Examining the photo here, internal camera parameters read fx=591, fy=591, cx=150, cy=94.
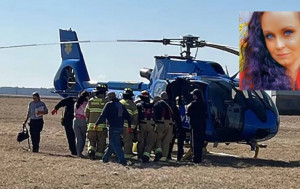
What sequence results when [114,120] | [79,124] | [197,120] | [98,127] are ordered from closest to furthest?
1. [114,120]
2. [197,120]
3. [98,127]
4. [79,124]

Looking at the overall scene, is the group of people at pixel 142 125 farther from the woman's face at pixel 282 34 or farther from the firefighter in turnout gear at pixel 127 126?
the woman's face at pixel 282 34

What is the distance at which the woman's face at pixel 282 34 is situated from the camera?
1819cm

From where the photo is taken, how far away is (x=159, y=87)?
15.0 metres

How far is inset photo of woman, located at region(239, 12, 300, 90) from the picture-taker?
17531mm

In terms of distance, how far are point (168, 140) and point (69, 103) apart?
2854 millimetres

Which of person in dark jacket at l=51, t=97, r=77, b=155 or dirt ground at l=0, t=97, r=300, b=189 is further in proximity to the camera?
person in dark jacket at l=51, t=97, r=77, b=155

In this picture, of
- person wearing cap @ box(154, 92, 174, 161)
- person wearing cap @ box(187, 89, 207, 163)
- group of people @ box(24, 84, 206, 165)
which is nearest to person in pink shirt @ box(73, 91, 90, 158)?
group of people @ box(24, 84, 206, 165)

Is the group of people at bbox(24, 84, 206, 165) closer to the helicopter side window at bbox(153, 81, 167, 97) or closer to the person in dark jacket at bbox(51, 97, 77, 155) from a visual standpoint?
the person in dark jacket at bbox(51, 97, 77, 155)

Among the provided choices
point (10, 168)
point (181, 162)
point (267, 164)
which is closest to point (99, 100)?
point (181, 162)

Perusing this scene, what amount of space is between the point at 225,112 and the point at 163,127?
1607 millimetres

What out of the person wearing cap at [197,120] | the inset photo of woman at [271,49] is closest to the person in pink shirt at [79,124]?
the person wearing cap at [197,120]

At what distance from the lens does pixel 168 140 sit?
13.1 meters

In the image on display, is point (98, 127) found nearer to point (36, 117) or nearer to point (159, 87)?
point (36, 117)

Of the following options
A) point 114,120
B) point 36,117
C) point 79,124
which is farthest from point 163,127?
point 36,117
